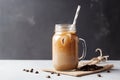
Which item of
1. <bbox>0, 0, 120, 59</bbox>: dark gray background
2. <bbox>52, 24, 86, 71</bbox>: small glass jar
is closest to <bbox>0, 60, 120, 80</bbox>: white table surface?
<bbox>52, 24, 86, 71</bbox>: small glass jar

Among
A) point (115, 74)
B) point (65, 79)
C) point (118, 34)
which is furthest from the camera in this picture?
point (118, 34)

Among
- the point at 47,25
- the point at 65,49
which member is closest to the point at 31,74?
the point at 65,49

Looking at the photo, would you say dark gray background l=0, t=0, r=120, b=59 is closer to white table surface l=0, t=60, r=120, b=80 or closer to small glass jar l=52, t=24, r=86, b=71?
white table surface l=0, t=60, r=120, b=80

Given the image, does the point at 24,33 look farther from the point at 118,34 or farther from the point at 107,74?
the point at 107,74

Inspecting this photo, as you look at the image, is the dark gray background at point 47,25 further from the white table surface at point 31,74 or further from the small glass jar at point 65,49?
the small glass jar at point 65,49

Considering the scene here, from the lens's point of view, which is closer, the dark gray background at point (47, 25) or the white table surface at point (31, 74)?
the white table surface at point (31, 74)

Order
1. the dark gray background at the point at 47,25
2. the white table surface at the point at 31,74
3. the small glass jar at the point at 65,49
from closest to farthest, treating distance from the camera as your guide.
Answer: the white table surface at the point at 31,74, the small glass jar at the point at 65,49, the dark gray background at the point at 47,25

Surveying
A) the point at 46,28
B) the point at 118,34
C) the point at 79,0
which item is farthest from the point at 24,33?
the point at 118,34

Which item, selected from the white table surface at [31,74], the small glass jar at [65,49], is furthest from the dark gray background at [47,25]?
the small glass jar at [65,49]
